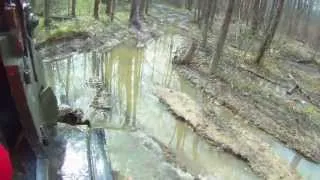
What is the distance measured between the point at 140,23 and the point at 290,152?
12893mm

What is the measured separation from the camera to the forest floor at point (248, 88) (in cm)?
1141

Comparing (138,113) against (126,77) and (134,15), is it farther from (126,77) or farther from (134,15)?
(134,15)

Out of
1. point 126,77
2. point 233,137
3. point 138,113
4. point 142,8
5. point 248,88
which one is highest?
point 142,8

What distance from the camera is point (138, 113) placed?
40.7ft

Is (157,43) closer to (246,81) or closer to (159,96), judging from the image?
(246,81)

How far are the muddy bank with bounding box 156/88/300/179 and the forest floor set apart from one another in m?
0.02

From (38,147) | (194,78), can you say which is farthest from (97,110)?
(38,147)

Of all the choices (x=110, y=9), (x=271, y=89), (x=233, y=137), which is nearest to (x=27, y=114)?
(x=233, y=137)

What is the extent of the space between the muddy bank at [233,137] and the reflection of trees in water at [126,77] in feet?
3.39

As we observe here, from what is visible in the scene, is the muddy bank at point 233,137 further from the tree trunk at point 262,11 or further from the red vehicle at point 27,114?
the tree trunk at point 262,11

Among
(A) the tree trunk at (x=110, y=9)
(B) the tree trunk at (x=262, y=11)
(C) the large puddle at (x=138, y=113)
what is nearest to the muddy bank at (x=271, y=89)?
(C) the large puddle at (x=138, y=113)

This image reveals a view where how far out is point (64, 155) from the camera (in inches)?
205

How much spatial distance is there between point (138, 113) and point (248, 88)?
14.7 ft

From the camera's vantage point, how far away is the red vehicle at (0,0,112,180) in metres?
3.92
